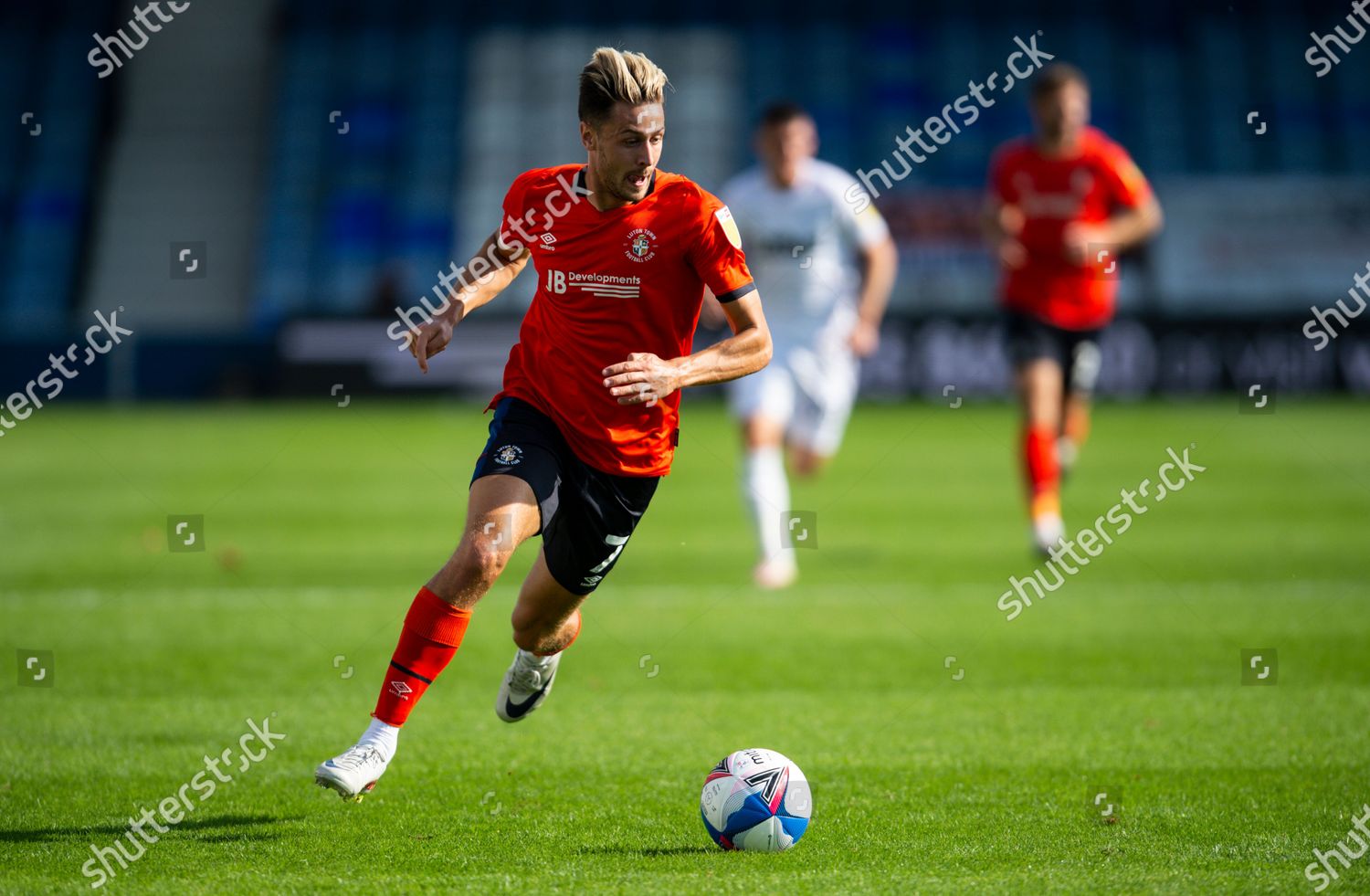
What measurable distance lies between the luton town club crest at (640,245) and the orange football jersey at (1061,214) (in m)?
5.68

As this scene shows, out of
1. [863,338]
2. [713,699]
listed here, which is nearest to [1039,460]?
[863,338]

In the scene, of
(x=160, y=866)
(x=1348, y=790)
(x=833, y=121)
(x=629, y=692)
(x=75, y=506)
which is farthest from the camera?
(x=833, y=121)

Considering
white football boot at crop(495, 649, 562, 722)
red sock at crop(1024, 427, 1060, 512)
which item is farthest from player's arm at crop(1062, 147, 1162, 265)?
white football boot at crop(495, 649, 562, 722)

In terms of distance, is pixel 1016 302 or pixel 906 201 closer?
pixel 1016 302

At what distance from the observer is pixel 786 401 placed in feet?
31.2

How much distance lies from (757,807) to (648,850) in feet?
1.09

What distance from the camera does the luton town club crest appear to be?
4824 millimetres

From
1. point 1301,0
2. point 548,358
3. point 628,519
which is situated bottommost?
point 628,519

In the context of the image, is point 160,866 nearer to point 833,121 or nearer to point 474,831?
point 474,831

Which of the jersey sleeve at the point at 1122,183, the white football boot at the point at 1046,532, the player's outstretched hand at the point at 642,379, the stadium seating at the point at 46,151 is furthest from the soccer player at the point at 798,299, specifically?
the stadium seating at the point at 46,151

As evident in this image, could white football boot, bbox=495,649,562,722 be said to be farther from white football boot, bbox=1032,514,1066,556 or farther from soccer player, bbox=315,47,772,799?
white football boot, bbox=1032,514,1066,556

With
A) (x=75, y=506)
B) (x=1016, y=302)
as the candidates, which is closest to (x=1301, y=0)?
(x=1016, y=302)

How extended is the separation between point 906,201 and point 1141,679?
2052 cm

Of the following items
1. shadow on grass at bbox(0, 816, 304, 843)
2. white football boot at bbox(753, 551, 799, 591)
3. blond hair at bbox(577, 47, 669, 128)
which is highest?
blond hair at bbox(577, 47, 669, 128)
